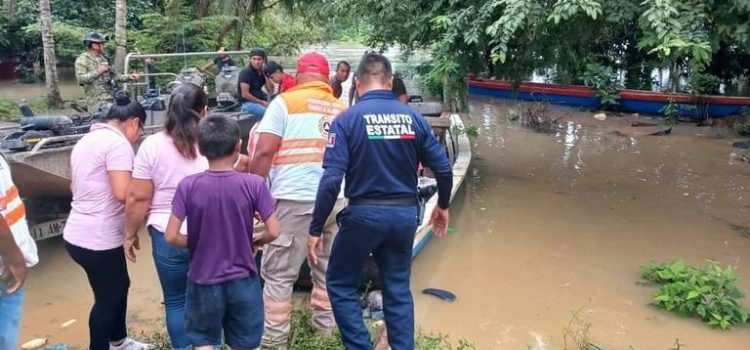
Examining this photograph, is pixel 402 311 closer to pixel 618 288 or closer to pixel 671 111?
pixel 618 288

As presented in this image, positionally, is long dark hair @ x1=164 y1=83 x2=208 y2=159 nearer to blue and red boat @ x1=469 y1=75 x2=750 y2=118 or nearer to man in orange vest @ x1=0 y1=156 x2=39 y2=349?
man in orange vest @ x1=0 y1=156 x2=39 y2=349

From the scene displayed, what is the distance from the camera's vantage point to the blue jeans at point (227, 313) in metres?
2.83

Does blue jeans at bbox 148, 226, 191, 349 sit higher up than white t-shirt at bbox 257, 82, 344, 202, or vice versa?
white t-shirt at bbox 257, 82, 344, 202

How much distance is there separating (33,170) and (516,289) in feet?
13.1

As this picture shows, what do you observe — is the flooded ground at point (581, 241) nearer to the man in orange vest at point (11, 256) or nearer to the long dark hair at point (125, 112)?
the long dark hair at point (125, 112)

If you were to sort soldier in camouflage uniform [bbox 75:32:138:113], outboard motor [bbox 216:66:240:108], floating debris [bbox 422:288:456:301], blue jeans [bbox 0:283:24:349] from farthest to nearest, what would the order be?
outboard motor [bbox 216:66:240:108] < soldier in camouflage uniform [bbox 75:32:138:113] < floating debris [bbox 422:288:456:301] < blue jeans [bbox 0:283:24:349]

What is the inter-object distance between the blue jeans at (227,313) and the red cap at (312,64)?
4.26 feet

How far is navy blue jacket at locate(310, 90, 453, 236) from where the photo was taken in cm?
313

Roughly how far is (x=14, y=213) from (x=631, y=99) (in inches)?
636

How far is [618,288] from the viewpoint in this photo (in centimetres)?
570

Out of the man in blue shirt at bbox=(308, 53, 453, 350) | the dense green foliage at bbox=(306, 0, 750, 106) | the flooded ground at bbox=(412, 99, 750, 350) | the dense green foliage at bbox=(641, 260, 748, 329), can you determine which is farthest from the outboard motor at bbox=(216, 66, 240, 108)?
the dense green foliage at bbox=(641, 260, 748, 329)

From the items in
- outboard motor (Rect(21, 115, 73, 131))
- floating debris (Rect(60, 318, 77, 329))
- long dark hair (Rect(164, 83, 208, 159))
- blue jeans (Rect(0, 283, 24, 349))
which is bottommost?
floating debris (Rect(60, 318, 77, 329))

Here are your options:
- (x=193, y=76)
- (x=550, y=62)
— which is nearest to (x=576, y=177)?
(x=550, y=62)

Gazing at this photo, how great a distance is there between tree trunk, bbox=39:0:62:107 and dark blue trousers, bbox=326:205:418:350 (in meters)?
11.0
